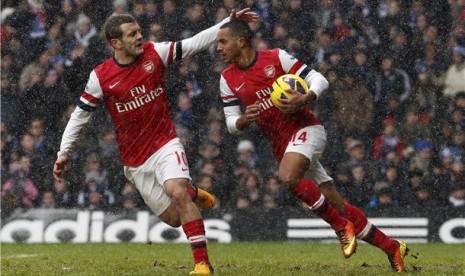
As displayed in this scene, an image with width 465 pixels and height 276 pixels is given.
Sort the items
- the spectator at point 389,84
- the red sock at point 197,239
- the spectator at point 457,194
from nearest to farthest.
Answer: the red sock at point 197,239
the spectator at point 457,194
the spectator at point 389,84

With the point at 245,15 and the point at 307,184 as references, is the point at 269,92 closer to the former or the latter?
the point at 245,15

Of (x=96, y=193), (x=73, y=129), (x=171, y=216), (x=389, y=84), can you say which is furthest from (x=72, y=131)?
(x=389, y=84)

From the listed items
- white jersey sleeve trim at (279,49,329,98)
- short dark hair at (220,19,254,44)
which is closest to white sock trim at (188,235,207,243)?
white jersey sleeve trim at (279,49,329,98)

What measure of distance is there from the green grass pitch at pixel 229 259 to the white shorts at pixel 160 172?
68 centimetres

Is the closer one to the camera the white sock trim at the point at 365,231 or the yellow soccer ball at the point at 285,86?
the yellow soccer ball at the point at 285,86

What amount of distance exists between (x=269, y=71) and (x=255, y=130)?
21.8 feet

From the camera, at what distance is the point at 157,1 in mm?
18922

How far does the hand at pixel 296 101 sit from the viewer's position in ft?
36.6

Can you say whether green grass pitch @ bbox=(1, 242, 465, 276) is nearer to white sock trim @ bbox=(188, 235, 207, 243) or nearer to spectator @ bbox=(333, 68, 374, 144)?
white sock trim @ bbox=(188, 235, 207, 243)

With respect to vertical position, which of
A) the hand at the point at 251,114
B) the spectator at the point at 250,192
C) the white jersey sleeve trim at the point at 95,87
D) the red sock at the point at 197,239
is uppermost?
the white jersey sleeve trim at the point at 95,87

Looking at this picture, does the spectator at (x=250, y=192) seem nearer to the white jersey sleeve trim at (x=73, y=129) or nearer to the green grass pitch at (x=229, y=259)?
the green grass pitch at (x=229, y=259)

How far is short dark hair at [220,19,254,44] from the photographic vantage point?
11.7 metres

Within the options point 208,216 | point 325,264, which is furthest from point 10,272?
point 208,216

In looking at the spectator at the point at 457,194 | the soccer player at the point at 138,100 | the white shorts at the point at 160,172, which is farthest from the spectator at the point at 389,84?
the white shorts at the point at 160,172
